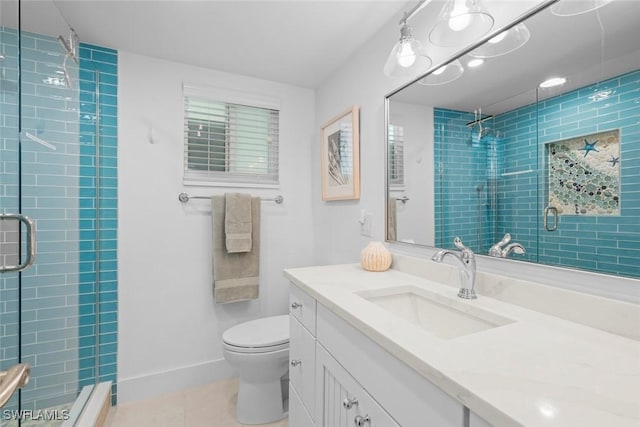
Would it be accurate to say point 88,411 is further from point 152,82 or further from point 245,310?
point 152,82

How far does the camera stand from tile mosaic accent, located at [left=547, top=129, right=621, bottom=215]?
77 cm

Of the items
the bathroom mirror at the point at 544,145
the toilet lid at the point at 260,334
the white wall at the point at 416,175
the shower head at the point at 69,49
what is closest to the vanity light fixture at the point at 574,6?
the bathroom mirror at the point at 544,145

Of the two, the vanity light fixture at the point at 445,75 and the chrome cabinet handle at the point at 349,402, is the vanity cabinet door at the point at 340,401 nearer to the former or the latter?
the chrome cabinet handle at the point at 349,402

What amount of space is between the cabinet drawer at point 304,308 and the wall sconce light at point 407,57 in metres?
1.04

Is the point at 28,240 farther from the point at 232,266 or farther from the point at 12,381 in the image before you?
the point at 232,266

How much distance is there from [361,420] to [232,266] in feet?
4.81

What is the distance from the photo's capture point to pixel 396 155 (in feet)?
5.04

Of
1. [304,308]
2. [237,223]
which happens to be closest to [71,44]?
[237,223]

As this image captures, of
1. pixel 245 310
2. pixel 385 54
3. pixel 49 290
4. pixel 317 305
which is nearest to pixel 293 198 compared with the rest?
pixel 245 310

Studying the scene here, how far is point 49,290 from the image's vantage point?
56.9 inches

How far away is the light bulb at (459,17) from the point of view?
1.00 meters

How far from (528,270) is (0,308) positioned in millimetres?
1861

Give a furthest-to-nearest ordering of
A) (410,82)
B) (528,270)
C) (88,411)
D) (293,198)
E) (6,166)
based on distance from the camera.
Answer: (293,198), (88,411), (410,82), (6,166), (528,270)

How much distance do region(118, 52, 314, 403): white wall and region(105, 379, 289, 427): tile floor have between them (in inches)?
3.1
